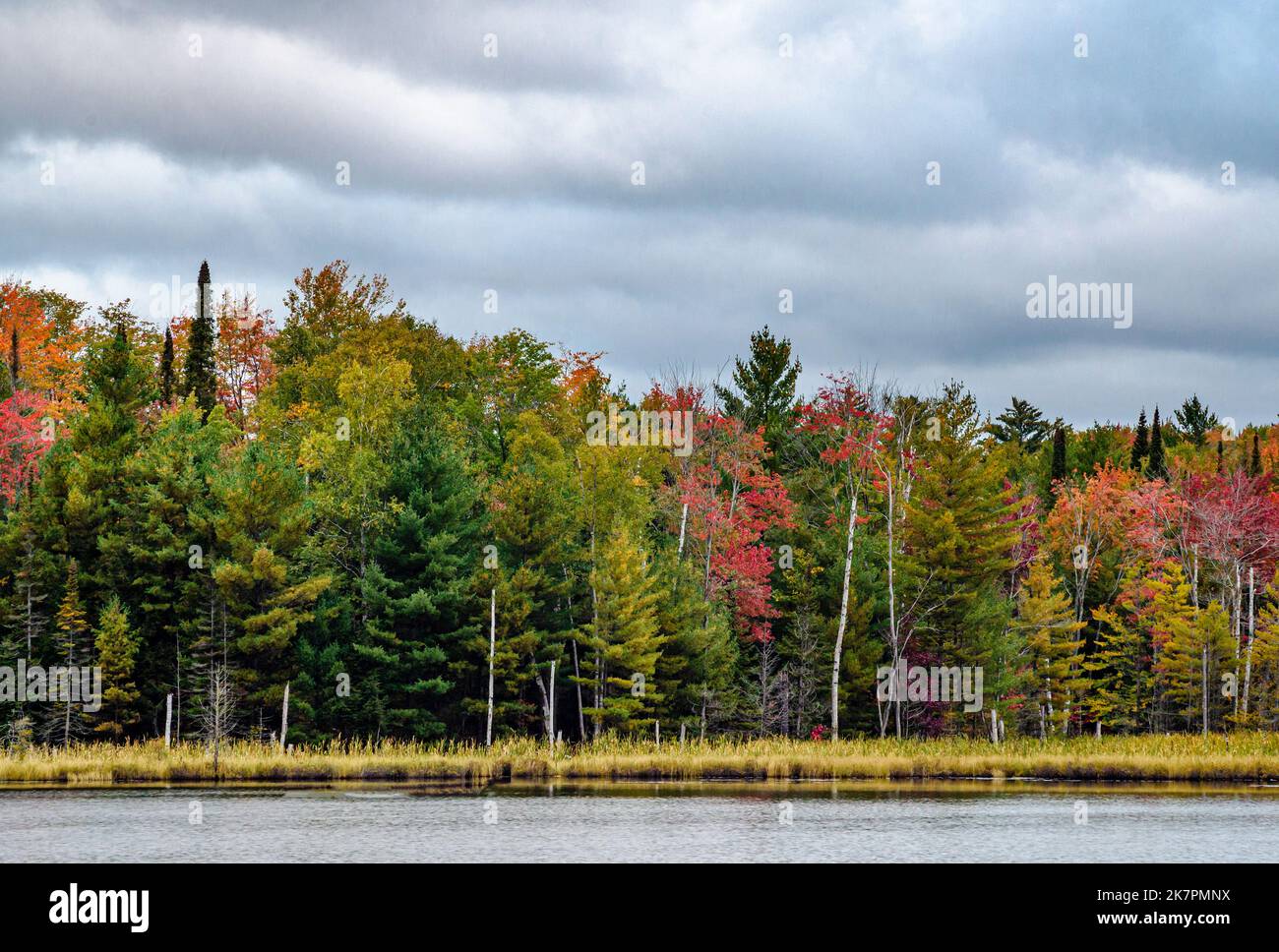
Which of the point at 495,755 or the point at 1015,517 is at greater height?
the point at 1015,517

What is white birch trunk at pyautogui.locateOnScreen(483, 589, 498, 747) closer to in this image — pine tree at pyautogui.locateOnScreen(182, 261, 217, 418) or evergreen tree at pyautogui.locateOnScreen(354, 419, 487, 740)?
evergreen tree at pyautogui.locateOnScreen(354, 419, 487, 740)

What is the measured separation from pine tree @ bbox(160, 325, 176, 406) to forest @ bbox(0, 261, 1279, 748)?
32.9 ft

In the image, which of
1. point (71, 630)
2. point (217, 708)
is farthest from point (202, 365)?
point (217, 708)

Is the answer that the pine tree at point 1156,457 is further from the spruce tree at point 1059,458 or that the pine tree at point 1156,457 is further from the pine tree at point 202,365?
the pine tree at point 202,365

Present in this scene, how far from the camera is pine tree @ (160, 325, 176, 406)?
293ft

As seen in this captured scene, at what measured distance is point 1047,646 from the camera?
71.1 metres

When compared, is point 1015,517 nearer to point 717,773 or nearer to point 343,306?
point 717,773

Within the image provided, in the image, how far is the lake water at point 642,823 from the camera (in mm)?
33906

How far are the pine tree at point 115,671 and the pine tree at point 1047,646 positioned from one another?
39948 mm

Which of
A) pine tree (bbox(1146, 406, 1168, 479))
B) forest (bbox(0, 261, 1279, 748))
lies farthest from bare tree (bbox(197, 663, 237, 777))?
pine tree (bbox(1146, 406, 1168, 479))

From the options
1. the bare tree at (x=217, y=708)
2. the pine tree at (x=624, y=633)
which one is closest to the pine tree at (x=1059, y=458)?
the pine tree at (x=624, y=633)

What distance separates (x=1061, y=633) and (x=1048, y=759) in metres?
18.8

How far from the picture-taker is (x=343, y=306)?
9519cm

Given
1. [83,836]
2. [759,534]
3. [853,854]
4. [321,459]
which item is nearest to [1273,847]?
[853,854]
